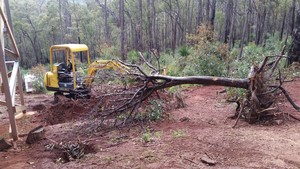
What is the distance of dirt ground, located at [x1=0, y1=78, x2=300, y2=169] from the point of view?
4020 mm

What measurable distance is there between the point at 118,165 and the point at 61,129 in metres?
3.12

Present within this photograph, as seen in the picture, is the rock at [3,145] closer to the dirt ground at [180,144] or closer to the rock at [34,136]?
the dirt ground at [180,144]

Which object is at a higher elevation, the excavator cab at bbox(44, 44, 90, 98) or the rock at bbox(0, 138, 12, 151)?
the excavator cab at bbox(44, 44, 90, 98)

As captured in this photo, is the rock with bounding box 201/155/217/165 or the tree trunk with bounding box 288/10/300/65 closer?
the rock with bounding box 201/155/217/165

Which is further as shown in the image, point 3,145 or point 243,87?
point 243,87

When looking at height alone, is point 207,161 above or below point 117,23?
below

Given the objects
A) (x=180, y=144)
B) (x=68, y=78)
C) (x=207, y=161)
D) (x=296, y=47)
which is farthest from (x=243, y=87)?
(x=68, y=78)

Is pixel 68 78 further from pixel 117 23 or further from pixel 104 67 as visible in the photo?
pixel 117 23

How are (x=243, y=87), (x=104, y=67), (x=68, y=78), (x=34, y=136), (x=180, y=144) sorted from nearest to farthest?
(x=180, y=144), (x=243, y=87), (x=34, y=136), (x=104, y=67), (x=68, y=78)

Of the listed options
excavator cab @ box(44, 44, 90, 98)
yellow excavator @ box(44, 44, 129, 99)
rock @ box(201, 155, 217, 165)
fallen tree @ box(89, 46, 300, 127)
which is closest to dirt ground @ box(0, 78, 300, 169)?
rock @ box(201, 155, 217, 165)

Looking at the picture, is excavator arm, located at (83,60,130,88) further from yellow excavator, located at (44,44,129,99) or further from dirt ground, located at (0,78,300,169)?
dirt ground, located at (0,78,300,169)

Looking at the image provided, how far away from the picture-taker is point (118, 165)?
4.09m

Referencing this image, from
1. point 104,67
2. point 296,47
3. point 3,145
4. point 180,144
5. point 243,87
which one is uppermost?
point 296,47

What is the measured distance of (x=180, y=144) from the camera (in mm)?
4652
